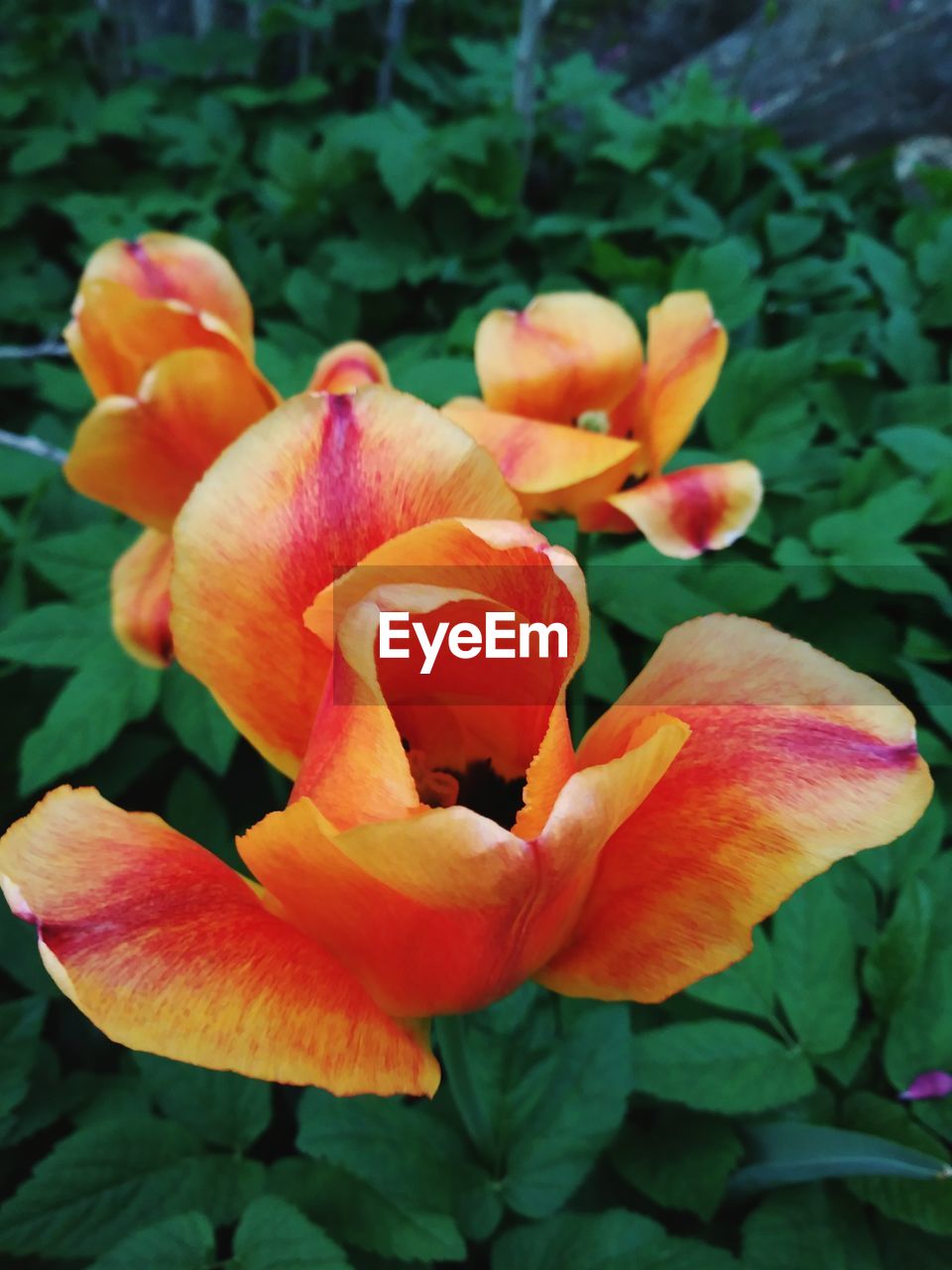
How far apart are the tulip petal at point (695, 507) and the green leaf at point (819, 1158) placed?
0.32 metres

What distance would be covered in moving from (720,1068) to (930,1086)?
4.6 inches

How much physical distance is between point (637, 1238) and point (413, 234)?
4.19 feet

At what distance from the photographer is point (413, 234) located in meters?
1.40

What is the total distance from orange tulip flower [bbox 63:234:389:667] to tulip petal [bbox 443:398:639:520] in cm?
11

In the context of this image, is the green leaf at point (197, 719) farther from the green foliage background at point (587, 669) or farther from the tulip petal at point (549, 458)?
the tulip petal at point (549, 458)

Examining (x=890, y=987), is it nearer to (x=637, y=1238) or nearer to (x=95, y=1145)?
(x=637, y=1238)

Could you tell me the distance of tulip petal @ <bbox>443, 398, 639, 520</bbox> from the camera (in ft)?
1.84

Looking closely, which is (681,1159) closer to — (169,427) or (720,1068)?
(720,1068)

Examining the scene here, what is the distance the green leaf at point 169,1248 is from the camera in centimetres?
50

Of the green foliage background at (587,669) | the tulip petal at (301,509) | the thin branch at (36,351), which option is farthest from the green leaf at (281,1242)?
the thin branch at (36,351)

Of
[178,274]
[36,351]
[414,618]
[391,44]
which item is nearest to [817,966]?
[414,618]

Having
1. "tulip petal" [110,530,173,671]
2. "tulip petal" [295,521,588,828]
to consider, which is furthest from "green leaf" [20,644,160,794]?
"tulip petal" [295,521,588,828]

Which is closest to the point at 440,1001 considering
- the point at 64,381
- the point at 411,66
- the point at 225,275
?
the point at 225,275

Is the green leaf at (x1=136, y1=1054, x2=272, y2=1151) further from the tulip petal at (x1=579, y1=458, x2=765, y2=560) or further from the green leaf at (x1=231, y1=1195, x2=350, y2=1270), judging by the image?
the tulip petal at (x1=579, y1=458, x2=765, y2=560)
